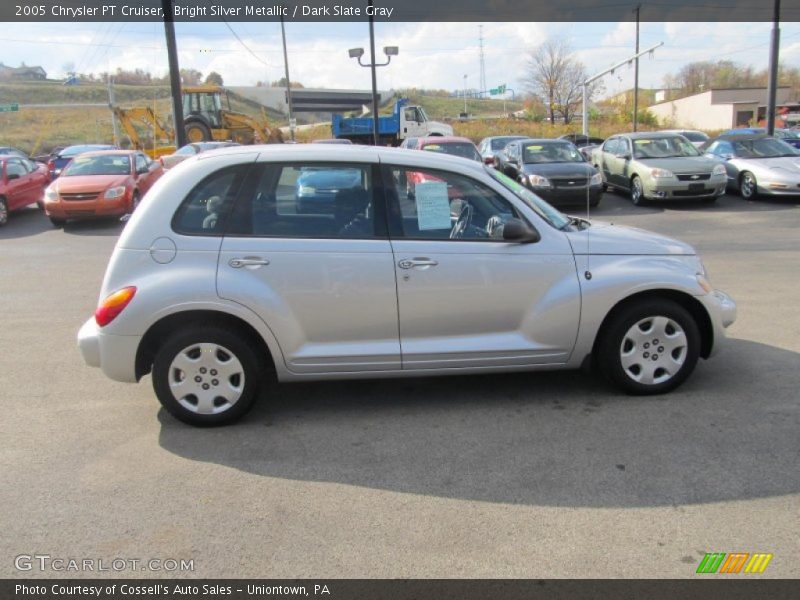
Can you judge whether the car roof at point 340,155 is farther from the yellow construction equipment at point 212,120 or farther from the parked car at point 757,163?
the yellow construction equipment at point 212,120

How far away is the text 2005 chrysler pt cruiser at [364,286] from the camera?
13.4ft

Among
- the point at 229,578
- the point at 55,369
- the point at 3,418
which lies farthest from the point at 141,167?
the point at 229,578

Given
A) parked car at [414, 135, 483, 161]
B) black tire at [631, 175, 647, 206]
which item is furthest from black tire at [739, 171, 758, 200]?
parked car at [414, 135, 483, 161]

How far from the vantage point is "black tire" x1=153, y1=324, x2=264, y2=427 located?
4.09m

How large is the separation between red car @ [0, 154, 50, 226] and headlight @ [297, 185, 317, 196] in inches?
517

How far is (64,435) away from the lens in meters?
4.15

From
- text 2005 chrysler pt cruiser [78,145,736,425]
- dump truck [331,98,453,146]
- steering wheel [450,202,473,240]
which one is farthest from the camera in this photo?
dump truck [331,98,453,146]

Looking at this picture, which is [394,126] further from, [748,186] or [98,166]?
[748,186]

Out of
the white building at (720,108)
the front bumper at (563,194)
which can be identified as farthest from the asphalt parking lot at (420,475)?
the white building at (720,108)

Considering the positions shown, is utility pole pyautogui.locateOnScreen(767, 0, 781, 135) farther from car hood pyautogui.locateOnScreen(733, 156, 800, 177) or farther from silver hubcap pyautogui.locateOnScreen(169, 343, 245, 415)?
silver hubcap pyautogui.locateOnScreen(169, 343, 245, 415)

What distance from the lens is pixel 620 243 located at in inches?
177

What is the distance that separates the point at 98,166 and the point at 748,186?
15.1 metres

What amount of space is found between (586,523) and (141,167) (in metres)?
15.0

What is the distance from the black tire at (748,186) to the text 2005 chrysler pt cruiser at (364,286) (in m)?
12.4
